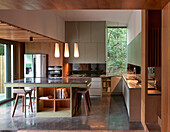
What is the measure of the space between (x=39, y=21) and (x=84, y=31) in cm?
354

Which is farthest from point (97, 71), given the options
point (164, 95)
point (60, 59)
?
point (164, 95)

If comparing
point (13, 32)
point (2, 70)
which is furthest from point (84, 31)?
point (13, 32)

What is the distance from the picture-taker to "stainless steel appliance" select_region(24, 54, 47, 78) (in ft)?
30.3

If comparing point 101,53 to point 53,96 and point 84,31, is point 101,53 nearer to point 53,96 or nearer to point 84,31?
point 84,31

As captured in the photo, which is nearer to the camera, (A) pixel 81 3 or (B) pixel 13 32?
(A) pixel 81 3

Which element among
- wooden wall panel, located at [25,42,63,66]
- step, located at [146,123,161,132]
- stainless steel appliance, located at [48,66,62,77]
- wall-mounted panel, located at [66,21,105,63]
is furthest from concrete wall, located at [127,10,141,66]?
wooden wall panel, located at [25,42,63,66]

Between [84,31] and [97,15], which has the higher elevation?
[97,15]

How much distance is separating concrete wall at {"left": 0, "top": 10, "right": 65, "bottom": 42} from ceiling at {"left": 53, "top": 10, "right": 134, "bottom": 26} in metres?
0.38

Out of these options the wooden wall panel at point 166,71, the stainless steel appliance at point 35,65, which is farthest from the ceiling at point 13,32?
the wooden wall panel at point 166,71

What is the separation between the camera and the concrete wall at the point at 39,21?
460cm

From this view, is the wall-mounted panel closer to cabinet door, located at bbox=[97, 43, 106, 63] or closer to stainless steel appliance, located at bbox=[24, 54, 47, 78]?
cabinet door, located at bbox=[97, 43, 106, 63]

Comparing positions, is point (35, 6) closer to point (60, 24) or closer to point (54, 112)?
point (54, 112)

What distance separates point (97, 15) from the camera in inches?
336

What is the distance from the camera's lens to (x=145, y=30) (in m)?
4.66
